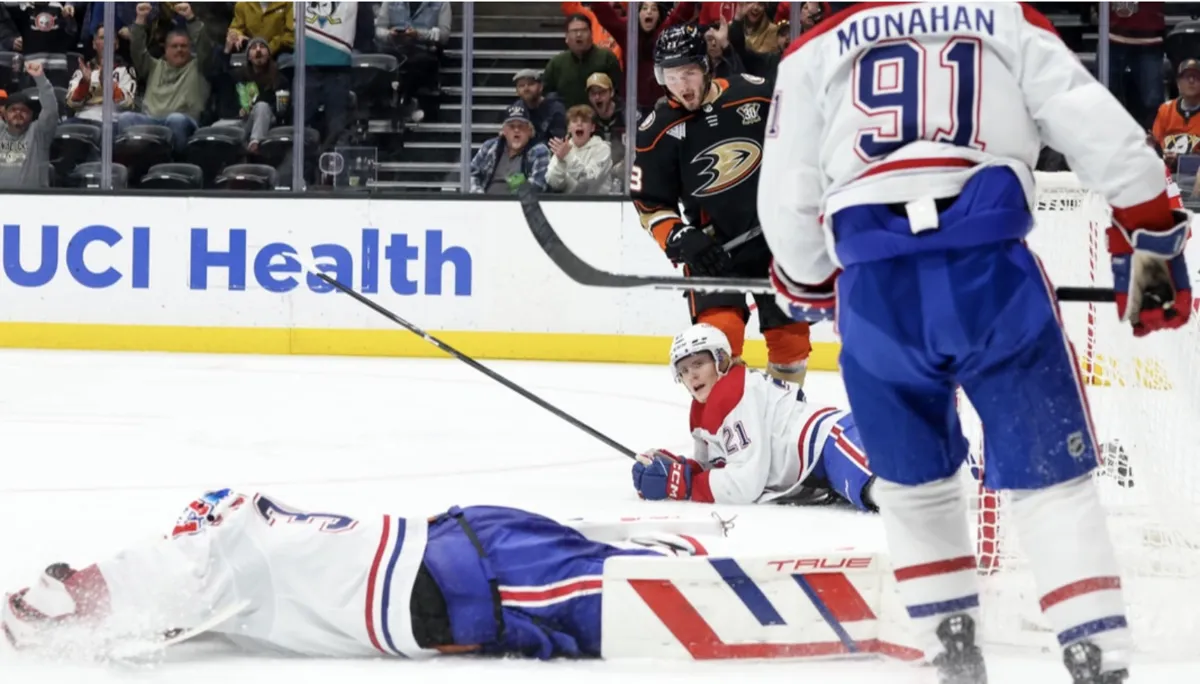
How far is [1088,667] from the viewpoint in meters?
1.79

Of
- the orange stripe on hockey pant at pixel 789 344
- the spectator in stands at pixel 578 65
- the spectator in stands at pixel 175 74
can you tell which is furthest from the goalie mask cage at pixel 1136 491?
the spectator in stands at pixel 175 74

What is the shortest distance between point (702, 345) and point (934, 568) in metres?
1.91

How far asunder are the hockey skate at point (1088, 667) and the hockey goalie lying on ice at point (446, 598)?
1.56 ft

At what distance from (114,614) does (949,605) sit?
116 cm

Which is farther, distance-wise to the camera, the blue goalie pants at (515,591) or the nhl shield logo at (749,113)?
the nhl shield logo at (749,113)

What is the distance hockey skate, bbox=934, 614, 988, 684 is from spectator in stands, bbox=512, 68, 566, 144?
20.9 feet

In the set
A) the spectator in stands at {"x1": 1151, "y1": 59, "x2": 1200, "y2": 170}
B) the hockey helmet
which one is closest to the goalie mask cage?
the hockey helmet

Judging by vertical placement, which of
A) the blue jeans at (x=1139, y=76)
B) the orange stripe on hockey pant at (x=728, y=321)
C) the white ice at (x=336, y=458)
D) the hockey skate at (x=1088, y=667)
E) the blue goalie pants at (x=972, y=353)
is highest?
the blue jeans at (x=1139, y=76)

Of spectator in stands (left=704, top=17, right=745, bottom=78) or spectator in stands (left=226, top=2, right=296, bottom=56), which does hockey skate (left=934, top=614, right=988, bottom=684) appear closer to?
spectator in stands (left=704, top=17, right=745, bottom=78)

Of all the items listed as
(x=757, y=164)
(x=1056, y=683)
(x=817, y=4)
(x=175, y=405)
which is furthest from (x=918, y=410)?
(x=817, y=4)

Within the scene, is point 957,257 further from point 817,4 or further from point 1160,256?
point 817,4

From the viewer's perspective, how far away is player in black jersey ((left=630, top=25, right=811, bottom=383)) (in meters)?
4.65

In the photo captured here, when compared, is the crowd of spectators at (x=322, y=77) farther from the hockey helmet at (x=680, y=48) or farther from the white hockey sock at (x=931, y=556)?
the white hockey sock at (x=931, y=556)

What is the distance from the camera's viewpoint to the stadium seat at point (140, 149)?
8484 mm
